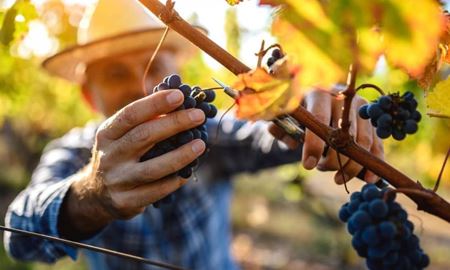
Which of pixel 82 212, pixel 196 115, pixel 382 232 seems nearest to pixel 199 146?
pixel 196 115

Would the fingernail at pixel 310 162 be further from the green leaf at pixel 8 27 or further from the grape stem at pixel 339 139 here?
the green leaf at pixel 8 27

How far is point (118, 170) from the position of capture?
0.89 m

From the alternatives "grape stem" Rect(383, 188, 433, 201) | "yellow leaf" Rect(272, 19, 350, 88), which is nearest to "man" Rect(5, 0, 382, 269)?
"grape stem" Rect(383, 188, 433, 201)

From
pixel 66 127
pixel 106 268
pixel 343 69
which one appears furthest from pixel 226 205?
pixel 66 127

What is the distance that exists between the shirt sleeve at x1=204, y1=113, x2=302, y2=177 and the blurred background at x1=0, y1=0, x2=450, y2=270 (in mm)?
555

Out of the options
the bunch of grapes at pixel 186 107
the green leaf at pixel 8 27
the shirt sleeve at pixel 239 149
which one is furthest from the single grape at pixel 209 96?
the shirt sleeve at pixel 239 149

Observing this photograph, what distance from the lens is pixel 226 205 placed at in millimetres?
3023

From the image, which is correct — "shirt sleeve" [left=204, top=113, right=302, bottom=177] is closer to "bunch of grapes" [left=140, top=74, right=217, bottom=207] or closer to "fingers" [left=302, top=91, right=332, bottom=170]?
"fingers" [left=302, top=91, right=332, bottom=170]

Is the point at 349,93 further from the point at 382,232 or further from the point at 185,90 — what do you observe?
the point at 185,90

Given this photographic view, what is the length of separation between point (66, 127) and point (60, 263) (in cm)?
399

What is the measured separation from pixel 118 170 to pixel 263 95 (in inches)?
13.3

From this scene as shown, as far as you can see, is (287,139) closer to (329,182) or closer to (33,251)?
(33,251)

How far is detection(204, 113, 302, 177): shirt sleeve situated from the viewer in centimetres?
242

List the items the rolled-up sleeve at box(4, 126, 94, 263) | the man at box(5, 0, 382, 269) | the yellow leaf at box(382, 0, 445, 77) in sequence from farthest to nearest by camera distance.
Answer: the rolled-up sleeve at box(4, 126, 94, 263)
the man at box(5, 0, 382, 269)
the yellow leaf at box(382, 0, 445, 77)
